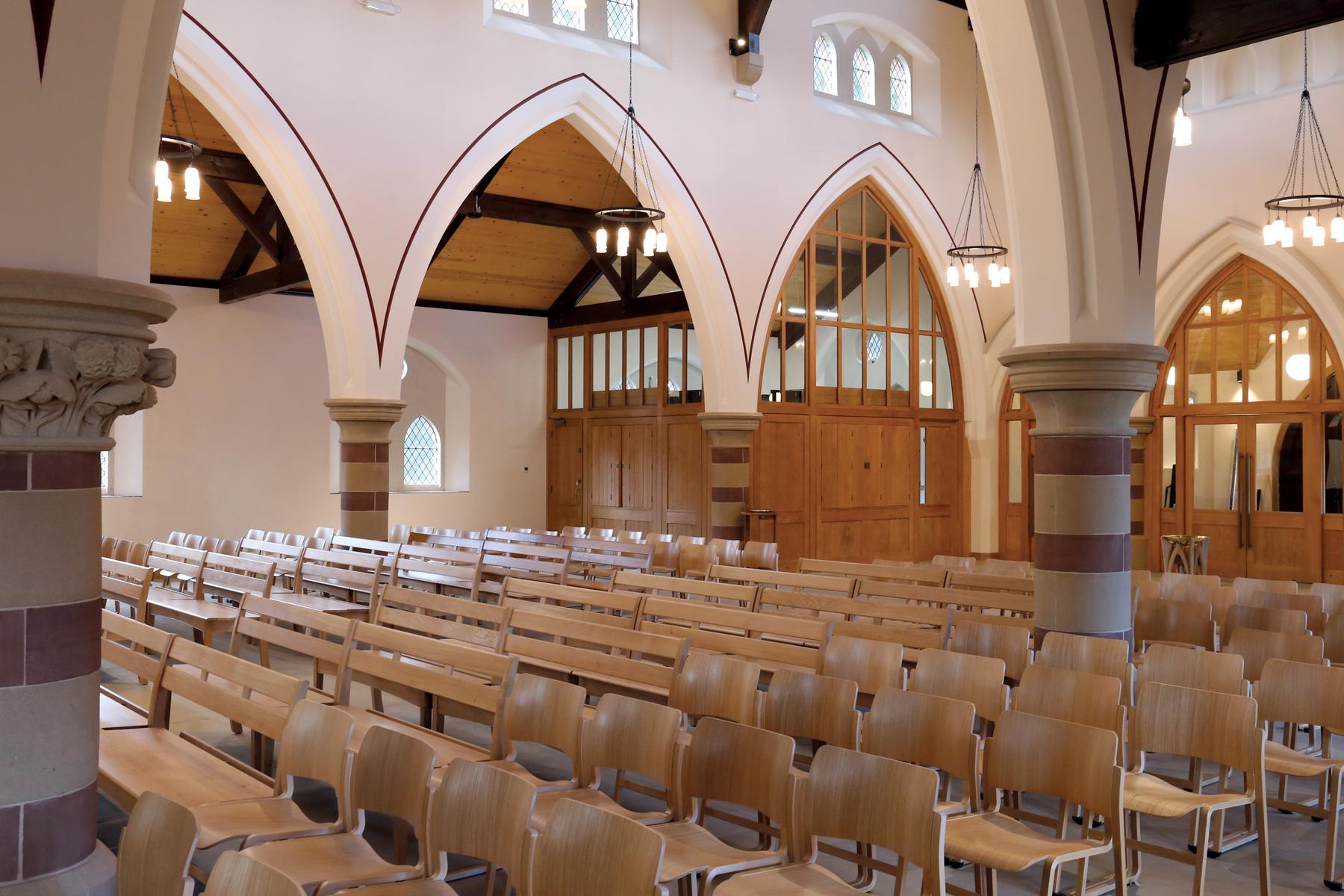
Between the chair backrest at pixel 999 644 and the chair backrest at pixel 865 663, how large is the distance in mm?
543

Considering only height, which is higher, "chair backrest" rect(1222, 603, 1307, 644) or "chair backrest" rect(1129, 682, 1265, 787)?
"chair backrest" rect(1222, 603, 1307, 644)

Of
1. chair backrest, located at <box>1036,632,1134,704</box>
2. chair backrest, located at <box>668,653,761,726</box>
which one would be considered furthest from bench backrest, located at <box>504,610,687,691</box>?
chair backrest, located at <box>1036,632,1134,704</box>

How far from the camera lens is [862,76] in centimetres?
1434

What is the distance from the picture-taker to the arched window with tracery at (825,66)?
13.8m

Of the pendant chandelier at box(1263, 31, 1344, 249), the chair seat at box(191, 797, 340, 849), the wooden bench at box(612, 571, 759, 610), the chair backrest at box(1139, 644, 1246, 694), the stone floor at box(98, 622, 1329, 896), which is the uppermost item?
the pendant chandelier at box(1263, 31, 1344, 249)

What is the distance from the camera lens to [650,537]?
10.7 metres

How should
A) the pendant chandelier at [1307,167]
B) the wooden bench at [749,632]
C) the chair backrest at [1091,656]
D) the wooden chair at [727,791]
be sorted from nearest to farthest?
the wooden chair at [727,791]
the chair backrest at [1091,656]
the wooden bench at [749,632]
the pendant chandelier at [1307,167]

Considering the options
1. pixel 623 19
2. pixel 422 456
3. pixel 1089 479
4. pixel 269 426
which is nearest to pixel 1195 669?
pixel 1089 479

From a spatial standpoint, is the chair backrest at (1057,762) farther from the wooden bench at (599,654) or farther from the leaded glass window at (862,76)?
the leaded glass window at (862,76)

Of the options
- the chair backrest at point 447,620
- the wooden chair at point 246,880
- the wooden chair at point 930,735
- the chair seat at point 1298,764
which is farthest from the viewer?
the chair backrest at point 447,620

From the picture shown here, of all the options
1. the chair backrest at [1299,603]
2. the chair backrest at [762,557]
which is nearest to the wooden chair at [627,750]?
the chair backrest at [1299,603]

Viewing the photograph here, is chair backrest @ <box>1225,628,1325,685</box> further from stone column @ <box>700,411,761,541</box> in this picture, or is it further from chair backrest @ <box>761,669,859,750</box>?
stone column @ <box>700,411,761,541</box>

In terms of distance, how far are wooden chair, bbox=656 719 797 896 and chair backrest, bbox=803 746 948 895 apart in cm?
8

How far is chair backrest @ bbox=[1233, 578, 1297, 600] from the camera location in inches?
287
